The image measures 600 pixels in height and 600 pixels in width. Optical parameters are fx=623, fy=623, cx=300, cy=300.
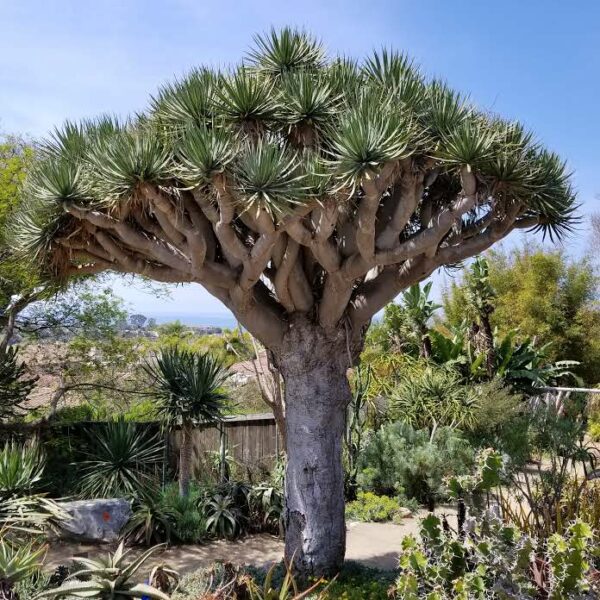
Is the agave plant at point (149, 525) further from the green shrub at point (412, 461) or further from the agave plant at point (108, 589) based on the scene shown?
the agave plant at point (108, 589)

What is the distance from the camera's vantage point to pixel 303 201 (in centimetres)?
454

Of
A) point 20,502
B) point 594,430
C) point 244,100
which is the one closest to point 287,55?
point 244,100

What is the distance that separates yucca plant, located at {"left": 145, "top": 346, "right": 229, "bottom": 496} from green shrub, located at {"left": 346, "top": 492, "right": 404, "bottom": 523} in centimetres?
230

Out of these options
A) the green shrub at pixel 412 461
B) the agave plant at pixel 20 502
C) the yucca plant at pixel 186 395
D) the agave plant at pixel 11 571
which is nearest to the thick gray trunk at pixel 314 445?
the agave plant at pixel 20 502

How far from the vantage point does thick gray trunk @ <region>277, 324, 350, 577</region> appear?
5.27 m

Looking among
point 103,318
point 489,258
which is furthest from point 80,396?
point 489,258

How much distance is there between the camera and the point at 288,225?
15.5 feet

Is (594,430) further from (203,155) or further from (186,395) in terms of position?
(203,155)

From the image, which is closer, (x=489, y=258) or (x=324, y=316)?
(x=324, y=316)

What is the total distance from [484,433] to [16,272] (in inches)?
318

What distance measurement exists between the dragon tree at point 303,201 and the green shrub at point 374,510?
3319 millimetres

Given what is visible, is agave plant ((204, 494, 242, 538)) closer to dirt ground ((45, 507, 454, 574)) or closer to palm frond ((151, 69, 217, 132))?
dirt ground ((45, 507, 454, 574))

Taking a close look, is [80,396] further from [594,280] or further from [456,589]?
[594,280]

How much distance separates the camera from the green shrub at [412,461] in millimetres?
9266
